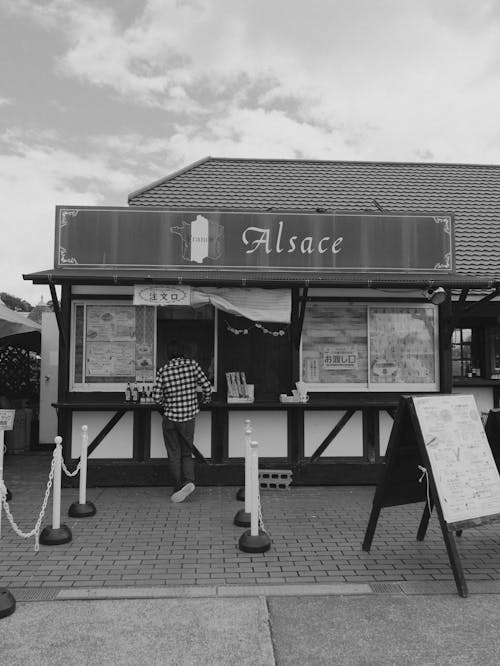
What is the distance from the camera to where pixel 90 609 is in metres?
3.78

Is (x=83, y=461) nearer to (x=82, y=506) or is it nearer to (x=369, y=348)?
(x=82, y=506)

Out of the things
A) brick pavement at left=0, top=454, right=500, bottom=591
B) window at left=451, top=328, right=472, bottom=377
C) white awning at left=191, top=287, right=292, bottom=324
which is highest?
white awning at left=191, top=287, right=292, bottom=324

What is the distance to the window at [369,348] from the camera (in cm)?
780

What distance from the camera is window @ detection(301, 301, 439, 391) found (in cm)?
780

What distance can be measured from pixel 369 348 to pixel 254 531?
12.3 feet

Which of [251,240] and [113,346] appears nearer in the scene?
[251,240]

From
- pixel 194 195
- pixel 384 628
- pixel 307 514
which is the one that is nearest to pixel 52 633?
pixel 384 628

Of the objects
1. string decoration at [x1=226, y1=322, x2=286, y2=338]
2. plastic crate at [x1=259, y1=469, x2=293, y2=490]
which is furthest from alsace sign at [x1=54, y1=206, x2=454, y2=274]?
plastic crate at [x1=259, y1=469, x2=293, y2=490]

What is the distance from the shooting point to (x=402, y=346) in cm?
790

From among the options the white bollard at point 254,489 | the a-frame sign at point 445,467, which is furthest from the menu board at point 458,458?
the white bollard at point 254,489

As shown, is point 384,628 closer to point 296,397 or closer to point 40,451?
point 296,397

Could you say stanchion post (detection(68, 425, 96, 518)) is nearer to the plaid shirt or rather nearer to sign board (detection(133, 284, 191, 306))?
the plaid shirt

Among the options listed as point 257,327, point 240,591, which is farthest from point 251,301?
point 240,591

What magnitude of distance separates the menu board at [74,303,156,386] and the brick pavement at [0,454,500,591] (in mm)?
1677
